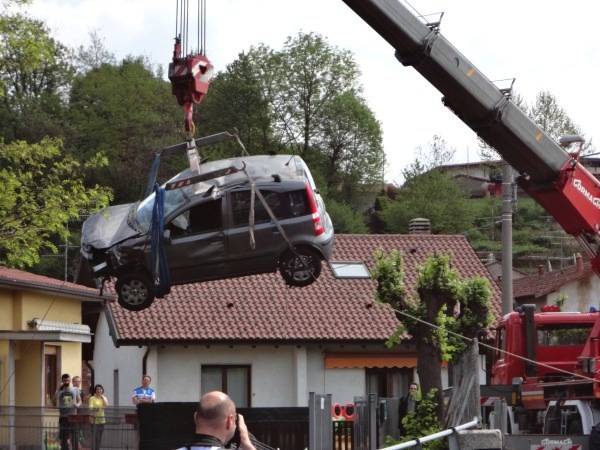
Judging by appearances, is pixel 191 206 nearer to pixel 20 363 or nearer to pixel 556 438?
pixel 556 438

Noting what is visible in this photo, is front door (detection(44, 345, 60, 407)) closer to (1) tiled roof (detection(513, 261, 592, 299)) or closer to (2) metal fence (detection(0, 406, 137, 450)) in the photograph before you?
(2) metal fence (detection(0, 406, 137, 450))

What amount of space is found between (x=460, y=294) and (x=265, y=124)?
68285 millimetres

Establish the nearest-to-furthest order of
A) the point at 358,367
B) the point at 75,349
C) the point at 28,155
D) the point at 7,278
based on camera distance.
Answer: the point at 28,155 < the point at 7,278 < the point at 75,349 < the point at 358,367

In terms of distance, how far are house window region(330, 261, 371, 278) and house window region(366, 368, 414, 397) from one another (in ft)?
12.7

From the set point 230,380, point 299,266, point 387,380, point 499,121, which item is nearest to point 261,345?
point 230,380

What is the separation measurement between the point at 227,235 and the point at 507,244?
57.1ft

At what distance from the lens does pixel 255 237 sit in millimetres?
18859

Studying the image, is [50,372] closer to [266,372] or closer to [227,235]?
[266,372]

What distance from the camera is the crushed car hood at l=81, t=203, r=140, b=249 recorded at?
19375 millimetres

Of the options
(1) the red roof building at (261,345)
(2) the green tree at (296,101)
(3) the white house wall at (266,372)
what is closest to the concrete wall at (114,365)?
(1) the red roof building at (261,345)

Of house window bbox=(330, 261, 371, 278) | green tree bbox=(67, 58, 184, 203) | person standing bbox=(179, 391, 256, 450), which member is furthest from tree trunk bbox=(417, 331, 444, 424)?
A: green tree bbox=(67, 58, 184, 203)

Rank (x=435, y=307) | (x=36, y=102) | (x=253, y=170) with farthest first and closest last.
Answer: (x=36, y=102), (x=435, y=307), (x=253, y=170)

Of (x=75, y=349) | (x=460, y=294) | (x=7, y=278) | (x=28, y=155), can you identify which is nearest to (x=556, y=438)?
(x=460, y=294)

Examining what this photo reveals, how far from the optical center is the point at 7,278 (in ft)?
115
